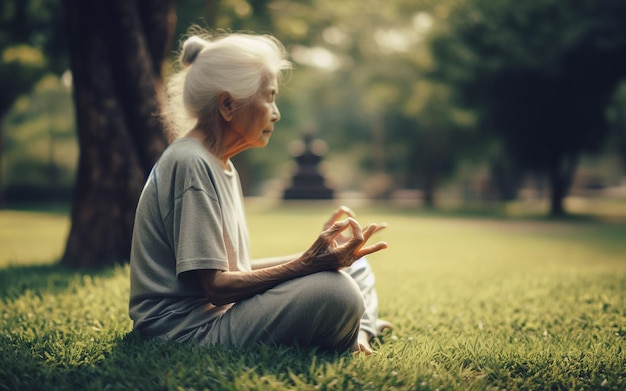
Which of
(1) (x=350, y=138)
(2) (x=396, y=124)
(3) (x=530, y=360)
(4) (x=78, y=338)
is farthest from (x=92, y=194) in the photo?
(1) (x=350, y=138)

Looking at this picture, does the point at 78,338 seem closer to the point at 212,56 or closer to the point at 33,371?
the point at 33,371

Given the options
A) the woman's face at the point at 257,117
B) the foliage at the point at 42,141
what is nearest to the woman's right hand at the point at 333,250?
the woman's face at the point at 257,117

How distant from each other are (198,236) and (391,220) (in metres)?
16.3

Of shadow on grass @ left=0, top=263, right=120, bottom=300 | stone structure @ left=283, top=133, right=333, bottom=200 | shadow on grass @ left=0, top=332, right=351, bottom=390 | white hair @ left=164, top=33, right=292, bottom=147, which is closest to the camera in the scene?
shadow on grass @ left=0, top=332, right=351, bottom=390

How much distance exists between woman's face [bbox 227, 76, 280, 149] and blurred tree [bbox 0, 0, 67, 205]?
1455 centimetres

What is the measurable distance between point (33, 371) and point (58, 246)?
8.25 m

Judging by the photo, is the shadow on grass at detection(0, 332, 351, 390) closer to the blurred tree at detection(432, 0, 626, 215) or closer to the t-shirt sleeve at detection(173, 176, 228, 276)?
the t-shirt sleeve at detection(173, 176, 228, 276)

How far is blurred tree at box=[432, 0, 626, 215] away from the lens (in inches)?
751

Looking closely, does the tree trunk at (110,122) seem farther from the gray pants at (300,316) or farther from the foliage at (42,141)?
the foliage at (42,141)

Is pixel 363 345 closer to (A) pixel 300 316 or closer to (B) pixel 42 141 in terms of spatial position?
(A) pixel 300 316

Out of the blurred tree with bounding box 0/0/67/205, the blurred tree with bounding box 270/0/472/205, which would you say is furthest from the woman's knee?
the blurred tree with bounding box 270/0/472/205

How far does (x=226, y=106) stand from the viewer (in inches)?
118

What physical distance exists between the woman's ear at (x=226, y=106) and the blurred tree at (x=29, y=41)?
47.8ft

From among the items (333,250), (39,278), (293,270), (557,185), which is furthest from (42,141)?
(333,250)
